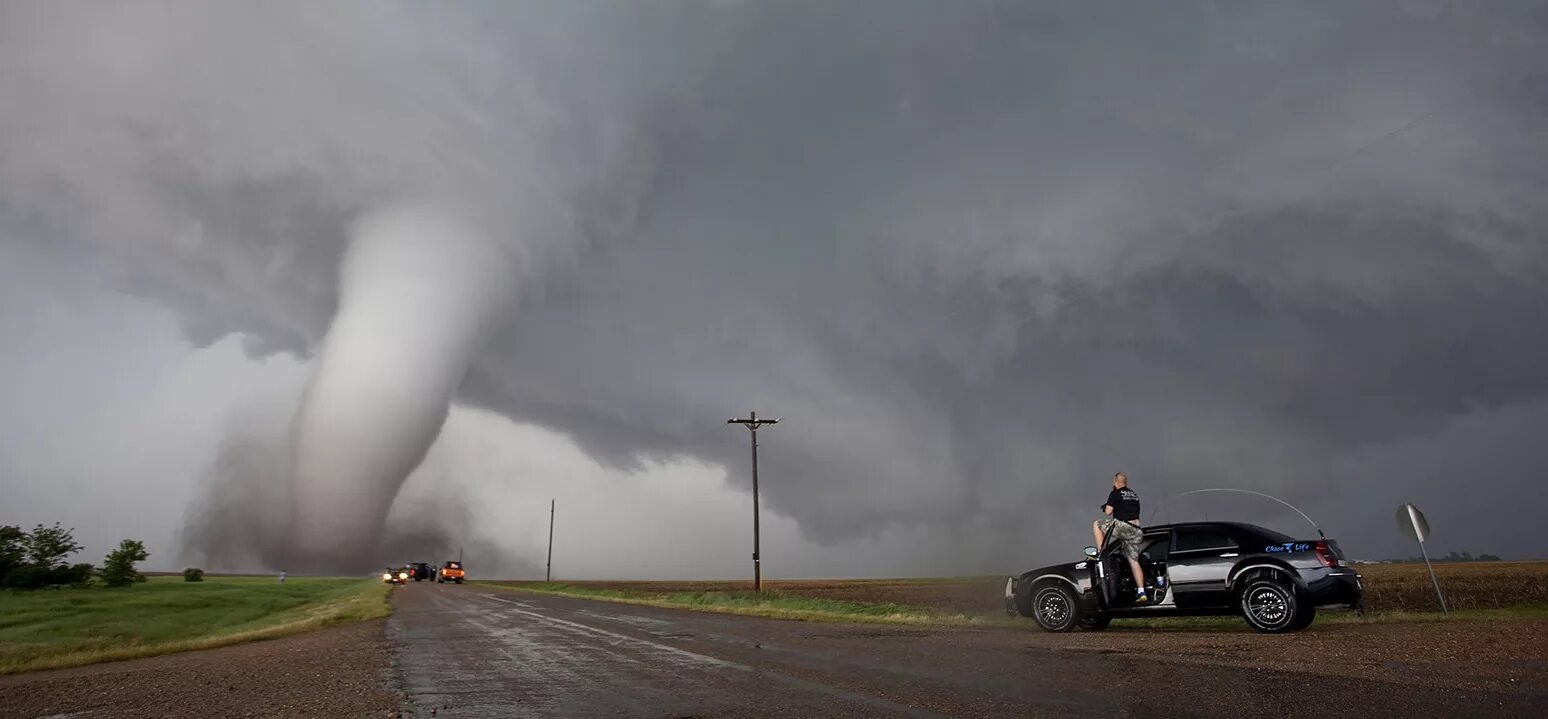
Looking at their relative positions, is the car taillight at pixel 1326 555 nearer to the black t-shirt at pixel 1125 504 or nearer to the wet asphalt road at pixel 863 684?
the black t-shirt at pixel 1125 504

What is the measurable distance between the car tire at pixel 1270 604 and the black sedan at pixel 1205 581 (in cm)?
1

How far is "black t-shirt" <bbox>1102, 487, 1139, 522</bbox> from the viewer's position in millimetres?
12211

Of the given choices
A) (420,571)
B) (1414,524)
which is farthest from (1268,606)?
(420,571)

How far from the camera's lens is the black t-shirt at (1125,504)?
12.2 meters

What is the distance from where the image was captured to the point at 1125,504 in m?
12.2

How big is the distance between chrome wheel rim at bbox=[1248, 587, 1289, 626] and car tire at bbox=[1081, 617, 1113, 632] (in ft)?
8.05

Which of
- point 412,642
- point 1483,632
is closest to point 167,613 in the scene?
point 412,642

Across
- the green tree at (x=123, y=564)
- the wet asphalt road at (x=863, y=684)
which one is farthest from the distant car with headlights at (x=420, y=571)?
the wet asphalt road at (x=863, y=684)

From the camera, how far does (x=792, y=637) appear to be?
1412 centimetres

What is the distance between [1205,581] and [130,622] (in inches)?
1409

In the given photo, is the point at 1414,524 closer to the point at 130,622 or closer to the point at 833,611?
the point at 833,611

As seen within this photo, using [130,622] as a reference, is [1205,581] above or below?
above

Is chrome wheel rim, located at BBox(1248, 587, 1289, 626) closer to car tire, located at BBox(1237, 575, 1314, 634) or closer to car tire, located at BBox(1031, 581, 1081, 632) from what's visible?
car tire, located at BBox(1237, 575, 1314, 634)

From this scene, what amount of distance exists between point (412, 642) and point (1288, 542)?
1552 cm
